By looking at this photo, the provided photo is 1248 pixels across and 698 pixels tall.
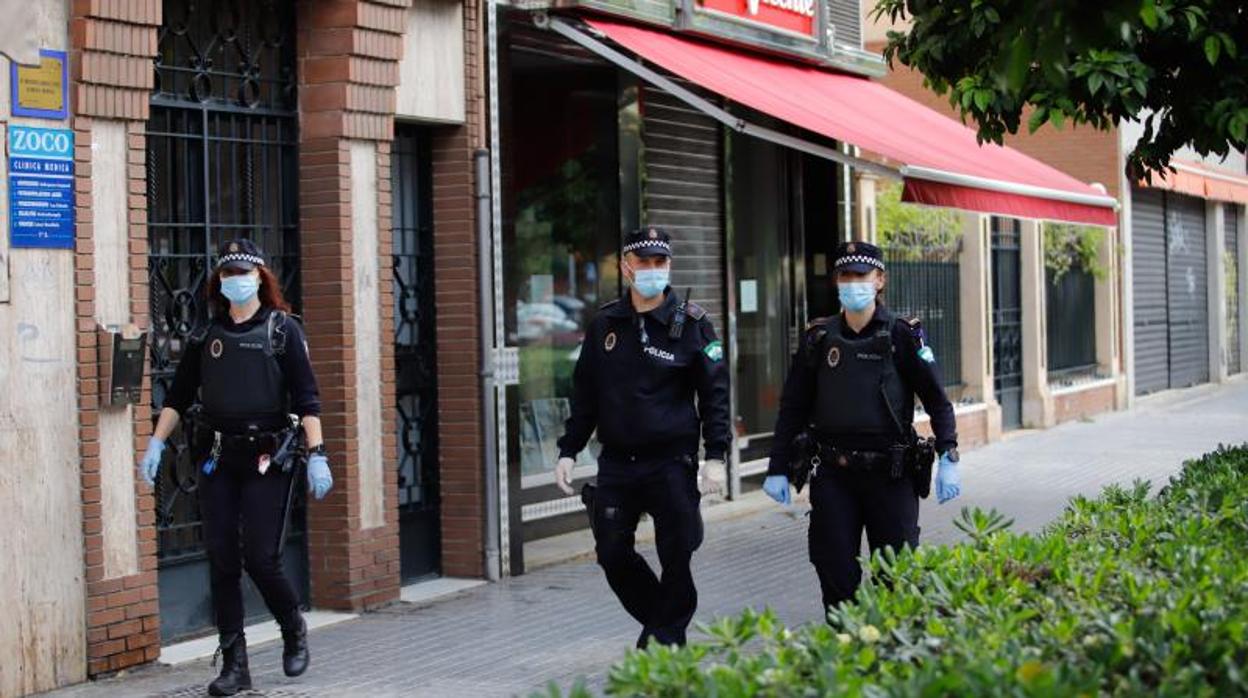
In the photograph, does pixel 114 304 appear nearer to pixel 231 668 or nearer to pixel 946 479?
pixel 231 668

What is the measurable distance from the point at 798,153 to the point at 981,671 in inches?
513

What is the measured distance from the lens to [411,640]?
9789mm

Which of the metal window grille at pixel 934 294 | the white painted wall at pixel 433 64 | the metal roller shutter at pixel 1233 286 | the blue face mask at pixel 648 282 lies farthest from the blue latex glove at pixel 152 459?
the metal roller shutter at pixel 1233 286

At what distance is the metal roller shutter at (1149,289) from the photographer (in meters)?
27.6

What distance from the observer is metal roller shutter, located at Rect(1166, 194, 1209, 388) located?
1171 inches

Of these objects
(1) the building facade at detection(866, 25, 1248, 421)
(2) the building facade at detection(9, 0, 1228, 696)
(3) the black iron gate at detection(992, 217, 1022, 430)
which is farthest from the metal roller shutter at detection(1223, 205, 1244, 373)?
(2) the building facade at detection(9, 0, 1228, 696)

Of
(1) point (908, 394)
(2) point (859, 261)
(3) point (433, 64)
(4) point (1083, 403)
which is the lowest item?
(4) point (1083, 403)

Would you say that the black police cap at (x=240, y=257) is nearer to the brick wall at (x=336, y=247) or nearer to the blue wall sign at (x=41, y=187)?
the blue wall sign at (x=41, y=187)

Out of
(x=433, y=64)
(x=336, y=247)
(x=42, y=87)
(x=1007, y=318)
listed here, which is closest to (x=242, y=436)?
(x=42, y=87)

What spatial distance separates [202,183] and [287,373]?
199 centimetres

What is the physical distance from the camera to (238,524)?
8.34 metres

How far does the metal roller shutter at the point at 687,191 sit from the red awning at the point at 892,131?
0.63 m

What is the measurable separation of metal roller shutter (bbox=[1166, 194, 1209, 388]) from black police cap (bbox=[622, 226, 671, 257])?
22.2 metres

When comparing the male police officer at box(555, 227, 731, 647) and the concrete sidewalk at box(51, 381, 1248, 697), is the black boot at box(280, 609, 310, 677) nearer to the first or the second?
the concrete sidewalk at box(51, 381, 1248, 697)
